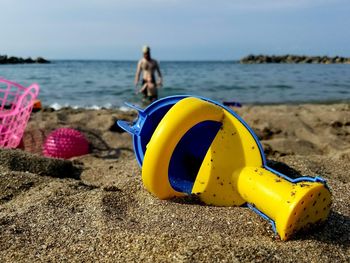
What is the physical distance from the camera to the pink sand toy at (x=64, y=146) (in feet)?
12.5

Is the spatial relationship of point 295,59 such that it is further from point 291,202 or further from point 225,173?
point 291,202

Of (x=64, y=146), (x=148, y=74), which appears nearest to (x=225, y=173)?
(x=64, y=146)

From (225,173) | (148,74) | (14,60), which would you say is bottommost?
(225,173)

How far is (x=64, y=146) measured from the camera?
3.81m

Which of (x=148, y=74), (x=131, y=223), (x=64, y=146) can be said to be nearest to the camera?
(x=131, y=223)

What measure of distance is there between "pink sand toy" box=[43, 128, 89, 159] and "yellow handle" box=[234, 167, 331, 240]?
233cm

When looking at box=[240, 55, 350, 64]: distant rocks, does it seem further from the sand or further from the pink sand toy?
the sand

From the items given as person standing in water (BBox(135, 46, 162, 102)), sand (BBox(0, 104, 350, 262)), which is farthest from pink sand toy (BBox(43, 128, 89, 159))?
person standing in water (BBox(135, 46, 162, 102))

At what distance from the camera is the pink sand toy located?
379cm

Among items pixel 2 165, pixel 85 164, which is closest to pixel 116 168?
pixel 85 164

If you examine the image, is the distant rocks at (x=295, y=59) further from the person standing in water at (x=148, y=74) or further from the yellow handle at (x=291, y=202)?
the yellow handle at (x=291, y=202)

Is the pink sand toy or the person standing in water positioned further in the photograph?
the person standing in water

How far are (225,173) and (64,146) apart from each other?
2088 millimetres

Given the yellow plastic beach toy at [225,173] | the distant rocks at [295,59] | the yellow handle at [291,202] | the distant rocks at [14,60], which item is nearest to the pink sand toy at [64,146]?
the yellow plastic beach toy at [225,173]
